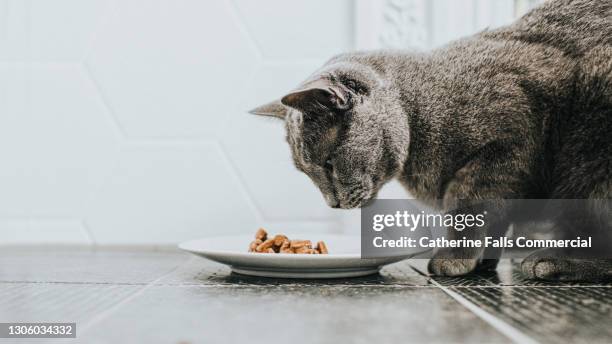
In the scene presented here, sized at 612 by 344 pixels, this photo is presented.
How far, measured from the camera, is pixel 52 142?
1506 millimetres

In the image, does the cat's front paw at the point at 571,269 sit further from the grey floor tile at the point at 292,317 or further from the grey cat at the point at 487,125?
the grey floor tile at the point at 292,317

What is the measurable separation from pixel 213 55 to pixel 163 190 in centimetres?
38

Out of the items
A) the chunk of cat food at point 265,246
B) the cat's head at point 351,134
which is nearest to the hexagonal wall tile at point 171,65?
the cat's head at point 351,134

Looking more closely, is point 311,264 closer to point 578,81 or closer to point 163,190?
point 578,81

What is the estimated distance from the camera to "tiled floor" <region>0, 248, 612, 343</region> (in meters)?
0.53

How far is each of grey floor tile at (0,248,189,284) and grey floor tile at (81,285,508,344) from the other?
18cm

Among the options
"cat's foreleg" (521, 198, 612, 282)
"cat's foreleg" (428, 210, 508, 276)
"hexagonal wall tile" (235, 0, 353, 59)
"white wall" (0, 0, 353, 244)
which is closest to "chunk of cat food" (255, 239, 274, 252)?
"cat's foreleg" (428, 210, 508, 276)

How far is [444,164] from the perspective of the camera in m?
0.96

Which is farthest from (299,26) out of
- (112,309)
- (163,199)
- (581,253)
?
(112,309)

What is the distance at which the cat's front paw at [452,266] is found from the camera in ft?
3.03

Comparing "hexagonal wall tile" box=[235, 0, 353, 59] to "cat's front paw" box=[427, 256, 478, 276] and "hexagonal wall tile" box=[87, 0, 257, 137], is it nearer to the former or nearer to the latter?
"hexagonal wall tile" box=[87, 0, 257, 137]

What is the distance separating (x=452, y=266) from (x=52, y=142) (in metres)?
1.11

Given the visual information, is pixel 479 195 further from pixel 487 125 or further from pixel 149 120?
pixel 149 120

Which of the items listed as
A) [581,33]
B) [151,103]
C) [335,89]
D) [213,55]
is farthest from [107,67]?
[581,33]
